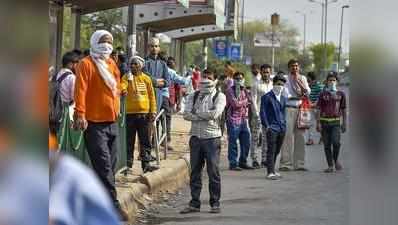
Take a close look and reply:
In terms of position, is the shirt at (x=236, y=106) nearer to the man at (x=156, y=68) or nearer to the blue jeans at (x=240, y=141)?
the blue jeans at (x=240, y=141)

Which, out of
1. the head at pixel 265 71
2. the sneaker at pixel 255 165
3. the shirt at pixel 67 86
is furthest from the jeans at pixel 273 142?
the shirt at pixel 67 86

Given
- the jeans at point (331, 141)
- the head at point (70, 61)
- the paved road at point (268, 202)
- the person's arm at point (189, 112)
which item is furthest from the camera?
the jeans at point (331, 141)

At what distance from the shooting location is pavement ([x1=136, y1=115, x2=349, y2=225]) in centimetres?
796

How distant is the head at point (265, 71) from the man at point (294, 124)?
1.92 ft

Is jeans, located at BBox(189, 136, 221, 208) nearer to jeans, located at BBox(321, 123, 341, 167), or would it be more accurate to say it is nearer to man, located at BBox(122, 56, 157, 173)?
man, located at BBox(122, 56, 157, 173)

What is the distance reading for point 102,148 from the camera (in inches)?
262

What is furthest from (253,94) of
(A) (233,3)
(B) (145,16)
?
(A) (233,3)

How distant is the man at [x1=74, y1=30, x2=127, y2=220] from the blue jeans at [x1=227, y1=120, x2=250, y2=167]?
5335 mm

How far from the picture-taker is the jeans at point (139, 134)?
9.61 m

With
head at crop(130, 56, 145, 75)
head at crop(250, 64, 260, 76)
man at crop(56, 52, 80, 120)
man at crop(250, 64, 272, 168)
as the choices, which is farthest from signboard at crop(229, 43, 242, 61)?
man at crop(56, 52, 80, 120)
